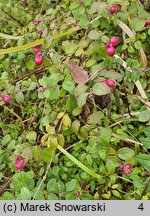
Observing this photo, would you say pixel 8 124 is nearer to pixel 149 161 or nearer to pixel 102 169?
pixel 102 169

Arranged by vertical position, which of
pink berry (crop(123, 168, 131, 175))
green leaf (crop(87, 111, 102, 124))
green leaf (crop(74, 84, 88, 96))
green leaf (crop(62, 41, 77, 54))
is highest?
green leaf (crop(62, 41, 77, 54))

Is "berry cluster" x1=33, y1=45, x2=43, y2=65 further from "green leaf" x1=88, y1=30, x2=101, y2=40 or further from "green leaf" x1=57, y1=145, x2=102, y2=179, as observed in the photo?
"green leaf" x1=57, y1=145, x2=102, y2=179

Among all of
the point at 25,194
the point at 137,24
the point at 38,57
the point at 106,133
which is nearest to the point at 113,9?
the point at 137,24

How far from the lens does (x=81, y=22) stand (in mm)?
1512

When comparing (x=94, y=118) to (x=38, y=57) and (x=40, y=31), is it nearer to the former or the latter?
(x=38, y=57)

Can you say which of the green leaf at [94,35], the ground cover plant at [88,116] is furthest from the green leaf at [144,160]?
the green leaf at [94,35]

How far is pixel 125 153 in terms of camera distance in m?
1.32

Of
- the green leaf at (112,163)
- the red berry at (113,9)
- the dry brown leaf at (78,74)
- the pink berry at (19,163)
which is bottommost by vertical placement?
the green leaf at (112,163)

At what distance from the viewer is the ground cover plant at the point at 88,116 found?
4.36ft

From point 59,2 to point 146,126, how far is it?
0.88 meters

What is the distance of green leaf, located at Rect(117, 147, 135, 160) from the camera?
4.28 ft

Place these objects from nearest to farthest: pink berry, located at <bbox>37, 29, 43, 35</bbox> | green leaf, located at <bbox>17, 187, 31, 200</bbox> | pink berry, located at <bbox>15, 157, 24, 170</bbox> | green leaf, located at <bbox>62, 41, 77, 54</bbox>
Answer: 1. green leaf, located at <bbox>17, 187, 31, 200</bbox>
2. pink berry, located at <bbox>15, 157, 24, 170</bbox>
3. green leaf, located at <bbox>62, 41, 77, 54</bbox>
4. pink berry, located at <bbox>37, 29, 43, 35</bbox>

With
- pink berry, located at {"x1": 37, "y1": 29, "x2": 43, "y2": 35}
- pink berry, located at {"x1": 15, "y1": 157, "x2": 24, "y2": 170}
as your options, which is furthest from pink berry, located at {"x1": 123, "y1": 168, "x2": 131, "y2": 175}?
pink berry, located at {"x1": 37, "y1": 29, "x2": 43, "y2": 35}

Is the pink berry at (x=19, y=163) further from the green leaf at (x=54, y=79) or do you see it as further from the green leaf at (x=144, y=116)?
the green leaf at (x=144, y=116)
